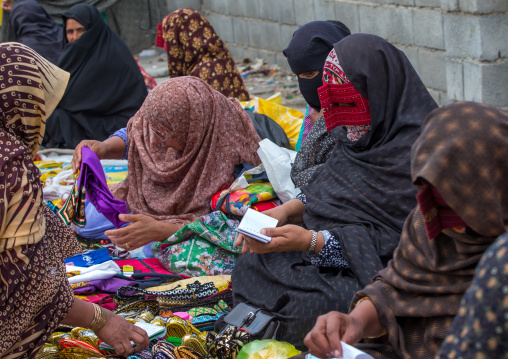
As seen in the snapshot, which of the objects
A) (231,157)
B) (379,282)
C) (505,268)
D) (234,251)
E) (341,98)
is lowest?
(234,251)

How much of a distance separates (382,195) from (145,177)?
1.71 m

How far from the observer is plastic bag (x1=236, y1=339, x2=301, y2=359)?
2.38 meters

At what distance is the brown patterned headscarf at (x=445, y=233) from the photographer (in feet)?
5.07

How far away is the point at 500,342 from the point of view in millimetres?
1207

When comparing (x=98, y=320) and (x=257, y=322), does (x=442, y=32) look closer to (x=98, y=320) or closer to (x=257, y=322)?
(x=257, y=322)

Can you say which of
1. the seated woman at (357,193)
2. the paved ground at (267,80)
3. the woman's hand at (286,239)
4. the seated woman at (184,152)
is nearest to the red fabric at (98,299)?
the seated woman at (184,152)

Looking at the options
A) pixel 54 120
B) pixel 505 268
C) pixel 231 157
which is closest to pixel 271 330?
pixel 231 157

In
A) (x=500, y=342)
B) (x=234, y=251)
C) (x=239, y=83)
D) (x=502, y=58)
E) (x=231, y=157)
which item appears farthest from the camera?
(x=239, y=83)

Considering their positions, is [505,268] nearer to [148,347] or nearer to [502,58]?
[148,347]

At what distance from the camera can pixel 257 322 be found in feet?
8.79

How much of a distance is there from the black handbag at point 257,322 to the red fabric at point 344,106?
0.88 meters

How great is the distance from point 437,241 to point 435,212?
173mm

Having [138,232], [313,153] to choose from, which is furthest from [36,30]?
[313,153]

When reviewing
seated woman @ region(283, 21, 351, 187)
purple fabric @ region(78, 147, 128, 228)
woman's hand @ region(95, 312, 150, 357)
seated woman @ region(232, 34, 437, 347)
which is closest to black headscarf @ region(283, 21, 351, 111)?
seated woman @ region(283, 21, 351, 187)
